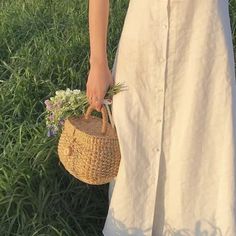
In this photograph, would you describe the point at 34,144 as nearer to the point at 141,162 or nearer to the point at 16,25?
the point at 141,162

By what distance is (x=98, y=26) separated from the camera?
198 centimetres

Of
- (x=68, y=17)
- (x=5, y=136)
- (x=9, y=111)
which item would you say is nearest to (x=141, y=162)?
(x=5, y=136)

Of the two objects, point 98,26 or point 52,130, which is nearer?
point 98,26

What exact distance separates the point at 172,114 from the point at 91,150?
32 centimetres

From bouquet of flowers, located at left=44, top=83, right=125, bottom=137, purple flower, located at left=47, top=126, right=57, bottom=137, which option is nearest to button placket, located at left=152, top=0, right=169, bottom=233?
bouquet of flowers, located at left=44, top=83, right=125, bottom=137

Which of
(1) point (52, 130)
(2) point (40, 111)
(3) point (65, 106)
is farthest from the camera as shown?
(2) point (40, 111)

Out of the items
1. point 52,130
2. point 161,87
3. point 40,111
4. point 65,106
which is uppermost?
point 161,87

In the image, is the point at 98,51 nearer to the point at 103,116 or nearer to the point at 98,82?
the point at 98,82

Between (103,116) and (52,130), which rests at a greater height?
(103,116)

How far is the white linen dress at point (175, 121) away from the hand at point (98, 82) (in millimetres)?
57

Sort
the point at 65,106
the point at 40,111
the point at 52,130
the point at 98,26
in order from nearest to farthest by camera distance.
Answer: the point at 98,26 → the point at 65,106 → the point at 52,130 → the point at 40,111

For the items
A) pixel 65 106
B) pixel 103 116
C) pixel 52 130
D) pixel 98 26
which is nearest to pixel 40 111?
pixel 52 130

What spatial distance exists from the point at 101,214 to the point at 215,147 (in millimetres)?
870

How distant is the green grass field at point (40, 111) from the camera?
100 inches
